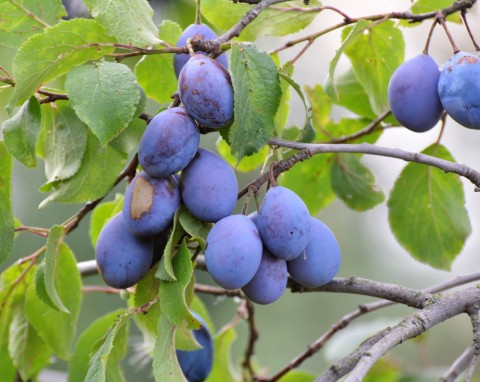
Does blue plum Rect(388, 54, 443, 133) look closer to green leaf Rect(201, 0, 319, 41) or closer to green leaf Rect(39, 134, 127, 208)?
green leaf Rect(201, 0, 319, 41)

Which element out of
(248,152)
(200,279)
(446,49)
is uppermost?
(248,152)

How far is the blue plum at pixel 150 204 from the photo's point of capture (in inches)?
24.2

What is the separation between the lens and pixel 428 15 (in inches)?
31.5

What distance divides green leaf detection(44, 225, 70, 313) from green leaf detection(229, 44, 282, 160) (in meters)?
0.20

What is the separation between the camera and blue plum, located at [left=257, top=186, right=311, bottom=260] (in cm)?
60

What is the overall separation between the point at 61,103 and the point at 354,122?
0.46 meters

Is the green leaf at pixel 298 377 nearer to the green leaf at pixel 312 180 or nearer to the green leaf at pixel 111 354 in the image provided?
the green leaf at pixel 312 180

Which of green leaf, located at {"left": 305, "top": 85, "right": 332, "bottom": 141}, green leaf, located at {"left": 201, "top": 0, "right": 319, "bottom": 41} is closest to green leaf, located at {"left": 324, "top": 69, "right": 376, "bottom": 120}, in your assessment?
green leaf, located at {"left": 305, "top": 85, "right": 332, "bottom": 141}

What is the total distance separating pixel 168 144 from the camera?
1.95 feet

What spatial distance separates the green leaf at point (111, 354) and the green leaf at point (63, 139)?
150 mm

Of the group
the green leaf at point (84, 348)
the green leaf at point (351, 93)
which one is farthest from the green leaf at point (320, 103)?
the green leaf at point (84, 348)

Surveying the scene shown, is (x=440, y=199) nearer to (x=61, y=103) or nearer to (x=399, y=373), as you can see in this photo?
(x=399, y=373)

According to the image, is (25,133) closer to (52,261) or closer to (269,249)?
(52,261)

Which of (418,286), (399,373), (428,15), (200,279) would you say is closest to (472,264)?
(418,286)
